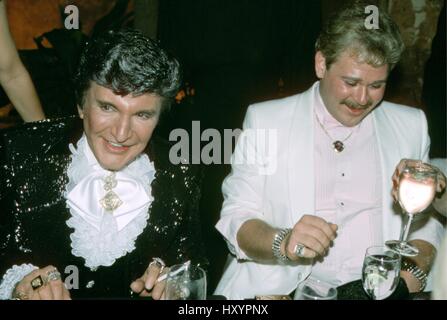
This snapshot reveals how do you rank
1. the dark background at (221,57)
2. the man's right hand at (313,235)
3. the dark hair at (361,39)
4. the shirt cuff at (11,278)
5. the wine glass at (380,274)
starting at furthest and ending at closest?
the dark background at (221,57)
the dark hair at (361,39)
the shirt cuff at (11,278)
the man's right hand at (313,235)
the wine glass at (380,274)

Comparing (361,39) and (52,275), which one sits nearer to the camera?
(52,275)

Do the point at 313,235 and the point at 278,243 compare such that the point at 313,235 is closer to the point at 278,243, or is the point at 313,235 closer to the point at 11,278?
the point at 278,243

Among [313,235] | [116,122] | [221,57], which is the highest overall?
[221,57]

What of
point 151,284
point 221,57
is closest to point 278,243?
point 151,284

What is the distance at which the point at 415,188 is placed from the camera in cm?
187

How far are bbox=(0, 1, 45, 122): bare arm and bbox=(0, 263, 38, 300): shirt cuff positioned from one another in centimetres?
104

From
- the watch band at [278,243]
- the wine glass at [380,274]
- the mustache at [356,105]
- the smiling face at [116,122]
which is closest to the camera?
the wine glass at [380,274]

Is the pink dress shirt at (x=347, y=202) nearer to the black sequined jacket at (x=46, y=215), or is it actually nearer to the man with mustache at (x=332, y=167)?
the man with mustache at (x=332, y=167)

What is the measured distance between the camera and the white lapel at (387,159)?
255 cm

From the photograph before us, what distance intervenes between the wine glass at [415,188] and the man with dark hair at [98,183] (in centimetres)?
105

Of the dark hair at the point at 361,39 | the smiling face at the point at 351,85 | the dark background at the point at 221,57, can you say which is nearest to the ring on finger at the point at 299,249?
the smiling face at the point at 351,85

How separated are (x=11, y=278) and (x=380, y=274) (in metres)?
1.50

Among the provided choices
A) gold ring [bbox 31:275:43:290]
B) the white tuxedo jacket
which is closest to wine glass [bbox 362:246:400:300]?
the white tuxedo jacket
